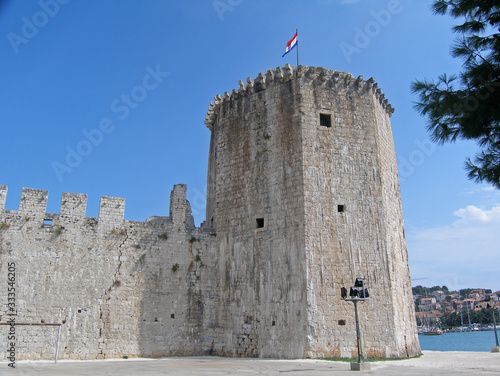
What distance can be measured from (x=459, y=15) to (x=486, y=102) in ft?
5.18

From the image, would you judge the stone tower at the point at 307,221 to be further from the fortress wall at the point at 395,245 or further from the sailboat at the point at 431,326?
the sailboat at the point at 431,326

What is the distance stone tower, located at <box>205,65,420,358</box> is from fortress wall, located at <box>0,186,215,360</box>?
1.03 m

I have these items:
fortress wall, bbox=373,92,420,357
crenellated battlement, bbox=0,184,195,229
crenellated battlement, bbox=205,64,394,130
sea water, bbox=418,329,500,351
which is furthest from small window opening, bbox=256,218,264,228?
sea water, bbox=418,329,500,351

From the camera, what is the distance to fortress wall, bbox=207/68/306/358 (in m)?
12.6

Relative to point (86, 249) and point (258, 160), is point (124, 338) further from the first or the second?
point (258, 160)

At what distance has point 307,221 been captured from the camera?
12.9 m

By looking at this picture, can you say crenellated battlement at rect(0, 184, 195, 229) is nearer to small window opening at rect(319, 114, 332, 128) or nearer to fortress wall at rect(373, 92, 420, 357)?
small window opening at rect(319, 114, 332, 128)

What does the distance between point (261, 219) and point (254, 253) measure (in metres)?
1.14

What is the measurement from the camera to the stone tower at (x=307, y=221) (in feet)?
40.5

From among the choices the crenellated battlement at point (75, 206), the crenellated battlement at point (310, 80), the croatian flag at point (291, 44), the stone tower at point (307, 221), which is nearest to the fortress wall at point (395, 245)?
the stone tower at point (307, 221)

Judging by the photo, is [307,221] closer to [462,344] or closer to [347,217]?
[347,217]

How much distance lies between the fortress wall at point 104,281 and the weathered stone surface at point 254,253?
3cm

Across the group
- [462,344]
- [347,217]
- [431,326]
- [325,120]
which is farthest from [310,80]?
→ [431,326]

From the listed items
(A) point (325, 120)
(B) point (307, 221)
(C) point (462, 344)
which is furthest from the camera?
(C) point (462, 344)
